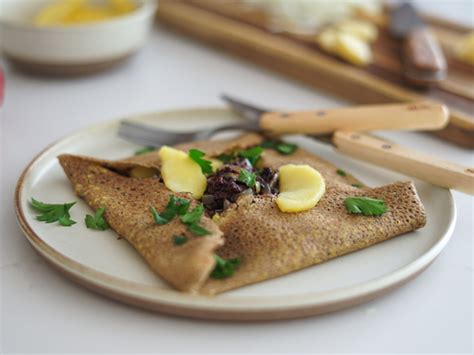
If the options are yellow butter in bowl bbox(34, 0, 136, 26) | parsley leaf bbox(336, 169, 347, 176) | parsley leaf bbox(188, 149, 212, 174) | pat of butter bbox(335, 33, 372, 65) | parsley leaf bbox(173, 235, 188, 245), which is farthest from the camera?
yellow butter in bowl bbox(34, 0, 136, 26)

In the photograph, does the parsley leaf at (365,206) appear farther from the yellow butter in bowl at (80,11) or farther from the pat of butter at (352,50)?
the yellow butter in bowl at (80,11)

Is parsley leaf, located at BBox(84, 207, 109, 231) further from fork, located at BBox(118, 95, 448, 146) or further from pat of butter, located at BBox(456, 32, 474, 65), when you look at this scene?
pat of butter, located at BBox(456, 32, 474, 65)

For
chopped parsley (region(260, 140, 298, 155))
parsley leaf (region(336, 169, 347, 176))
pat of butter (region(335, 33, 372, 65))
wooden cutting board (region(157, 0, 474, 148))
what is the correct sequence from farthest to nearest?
pat of butter (region(335, 33, 372, 65))
wooden cutting board (region(157, 0, 474, 148))
chopped parsley (region(260, 140, 298, 155))
parsley leaf (region(336, 169, 347, 176))

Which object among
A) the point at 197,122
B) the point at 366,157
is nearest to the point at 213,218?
the point at 366,157

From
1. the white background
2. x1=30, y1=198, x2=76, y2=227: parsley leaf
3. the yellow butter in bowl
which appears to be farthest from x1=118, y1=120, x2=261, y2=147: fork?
the yellow butter in bowl

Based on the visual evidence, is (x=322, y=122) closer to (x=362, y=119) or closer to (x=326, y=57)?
(x=362, y=119)

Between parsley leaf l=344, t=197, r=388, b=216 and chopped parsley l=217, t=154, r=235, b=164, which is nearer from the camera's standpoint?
parsley leaf l=344, t=197, r=388, b=216
